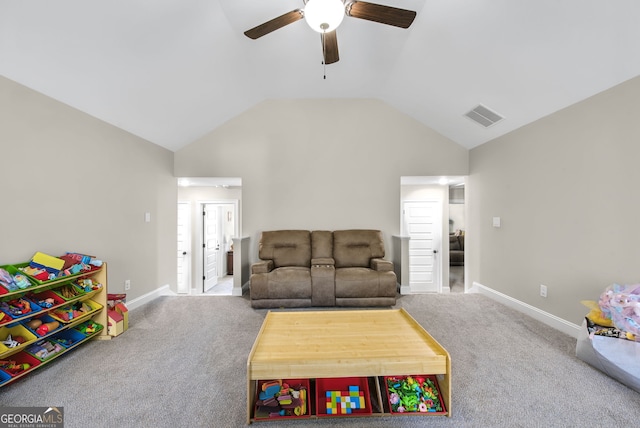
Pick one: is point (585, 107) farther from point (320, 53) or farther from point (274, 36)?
point (274, 36)

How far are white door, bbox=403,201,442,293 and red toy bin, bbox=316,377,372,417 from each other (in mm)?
3598

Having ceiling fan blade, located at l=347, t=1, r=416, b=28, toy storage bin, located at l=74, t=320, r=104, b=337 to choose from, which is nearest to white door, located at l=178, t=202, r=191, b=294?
toy storage bin, located at l=74, t=320, r=104, b=337

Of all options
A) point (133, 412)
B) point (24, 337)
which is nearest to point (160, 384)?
point (133, 412)

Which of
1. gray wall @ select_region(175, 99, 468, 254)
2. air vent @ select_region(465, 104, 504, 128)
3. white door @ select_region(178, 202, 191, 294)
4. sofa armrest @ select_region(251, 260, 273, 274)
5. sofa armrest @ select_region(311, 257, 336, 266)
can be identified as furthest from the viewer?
white door @ select_region(178, 202, 191, 294)

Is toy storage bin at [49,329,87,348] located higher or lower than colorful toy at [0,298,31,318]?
lower

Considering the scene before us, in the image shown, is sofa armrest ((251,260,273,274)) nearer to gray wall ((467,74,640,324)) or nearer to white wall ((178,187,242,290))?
white wall ((178,187,242,290))

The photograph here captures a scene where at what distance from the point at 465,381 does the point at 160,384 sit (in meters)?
2.26

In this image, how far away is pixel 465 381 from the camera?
186 cm

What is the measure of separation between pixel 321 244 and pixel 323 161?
4.57 ft

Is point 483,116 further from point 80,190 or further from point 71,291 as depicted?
point 71,291

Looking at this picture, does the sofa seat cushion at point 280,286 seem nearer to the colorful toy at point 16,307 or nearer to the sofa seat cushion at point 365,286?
the sofa seat cushion at point 365,286

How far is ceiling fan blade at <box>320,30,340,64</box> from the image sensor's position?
2002 mm

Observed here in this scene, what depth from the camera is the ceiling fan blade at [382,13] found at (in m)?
1.77

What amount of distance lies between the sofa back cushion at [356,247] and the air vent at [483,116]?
2050 mm
